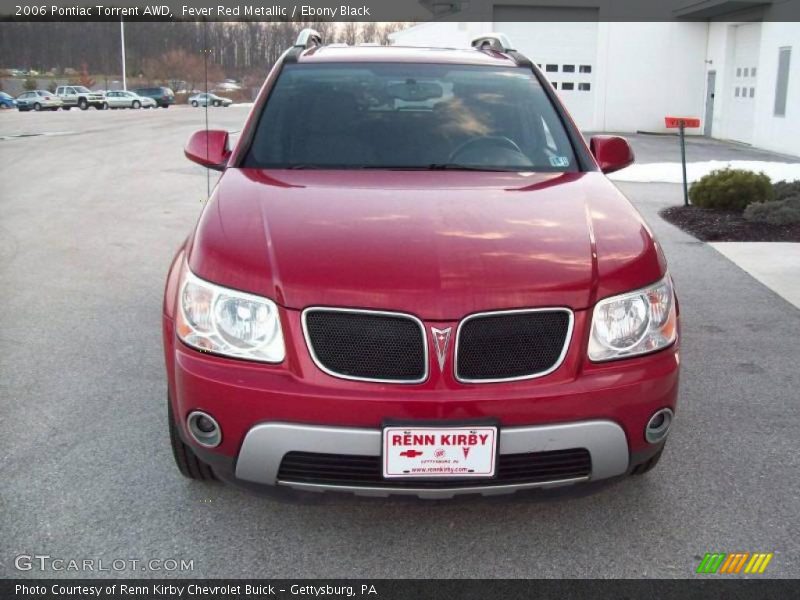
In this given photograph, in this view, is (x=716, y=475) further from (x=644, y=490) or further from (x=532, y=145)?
(x=532, y=145)

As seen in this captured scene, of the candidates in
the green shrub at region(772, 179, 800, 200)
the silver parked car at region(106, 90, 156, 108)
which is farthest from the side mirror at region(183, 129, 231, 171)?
the silver parked car at region(106, 90, 156, 108)

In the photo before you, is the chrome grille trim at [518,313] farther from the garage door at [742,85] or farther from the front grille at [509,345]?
the garage door at [742,85]

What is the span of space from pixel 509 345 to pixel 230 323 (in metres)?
0.90

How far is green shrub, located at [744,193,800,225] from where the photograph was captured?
9188mm

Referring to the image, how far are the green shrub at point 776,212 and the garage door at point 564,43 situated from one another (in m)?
20.0

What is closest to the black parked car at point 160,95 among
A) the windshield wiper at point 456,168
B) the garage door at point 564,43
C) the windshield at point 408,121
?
the garage door at point 564,43

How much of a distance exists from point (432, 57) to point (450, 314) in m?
2.33

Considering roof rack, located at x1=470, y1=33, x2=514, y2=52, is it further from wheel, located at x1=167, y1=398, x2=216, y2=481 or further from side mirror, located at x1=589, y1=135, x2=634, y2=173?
wheel, located at x1=167, y1=398, x2=216, y2=481

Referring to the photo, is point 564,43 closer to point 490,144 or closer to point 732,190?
point 732,190

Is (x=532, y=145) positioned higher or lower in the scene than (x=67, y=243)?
higher

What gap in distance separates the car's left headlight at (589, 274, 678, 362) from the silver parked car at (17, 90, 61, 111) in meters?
52.6

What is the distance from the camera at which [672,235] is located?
912cm

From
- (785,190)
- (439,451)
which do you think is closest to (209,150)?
(439,451)

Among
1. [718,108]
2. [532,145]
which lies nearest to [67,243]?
[532,145]
